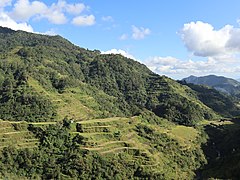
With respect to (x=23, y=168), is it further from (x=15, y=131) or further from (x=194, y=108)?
(x=194, y=108)

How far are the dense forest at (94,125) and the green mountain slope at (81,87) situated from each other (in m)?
0.35

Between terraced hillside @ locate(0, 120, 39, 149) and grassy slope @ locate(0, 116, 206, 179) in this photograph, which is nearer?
terraced hillside @ locate(0, 120, 39, 149)

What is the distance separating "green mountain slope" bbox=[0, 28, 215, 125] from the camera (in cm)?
9694

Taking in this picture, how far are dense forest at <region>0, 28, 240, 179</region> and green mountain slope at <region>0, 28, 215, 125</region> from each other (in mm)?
351

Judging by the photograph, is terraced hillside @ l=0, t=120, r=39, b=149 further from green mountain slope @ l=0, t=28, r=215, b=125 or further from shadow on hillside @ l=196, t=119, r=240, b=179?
shadow on hillside @ l=196, t=119, r=240, b=179

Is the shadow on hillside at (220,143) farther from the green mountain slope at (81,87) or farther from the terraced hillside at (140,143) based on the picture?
the green mountain slope at (81,87)

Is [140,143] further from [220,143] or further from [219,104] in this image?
[219,104]

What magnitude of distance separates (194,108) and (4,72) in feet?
204

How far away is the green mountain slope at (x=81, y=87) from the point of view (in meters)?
96.9

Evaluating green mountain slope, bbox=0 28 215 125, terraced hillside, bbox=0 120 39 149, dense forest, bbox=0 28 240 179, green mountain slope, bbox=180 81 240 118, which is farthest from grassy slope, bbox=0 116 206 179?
green mountain slope, bbox=180 81 240 118

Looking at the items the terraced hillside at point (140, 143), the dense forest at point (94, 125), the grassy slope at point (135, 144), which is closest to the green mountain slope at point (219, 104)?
the dense forest at point (94, 125)

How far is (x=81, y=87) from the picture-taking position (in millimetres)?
120688

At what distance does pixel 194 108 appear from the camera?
403ft

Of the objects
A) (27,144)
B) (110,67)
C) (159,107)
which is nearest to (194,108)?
(159,107)
